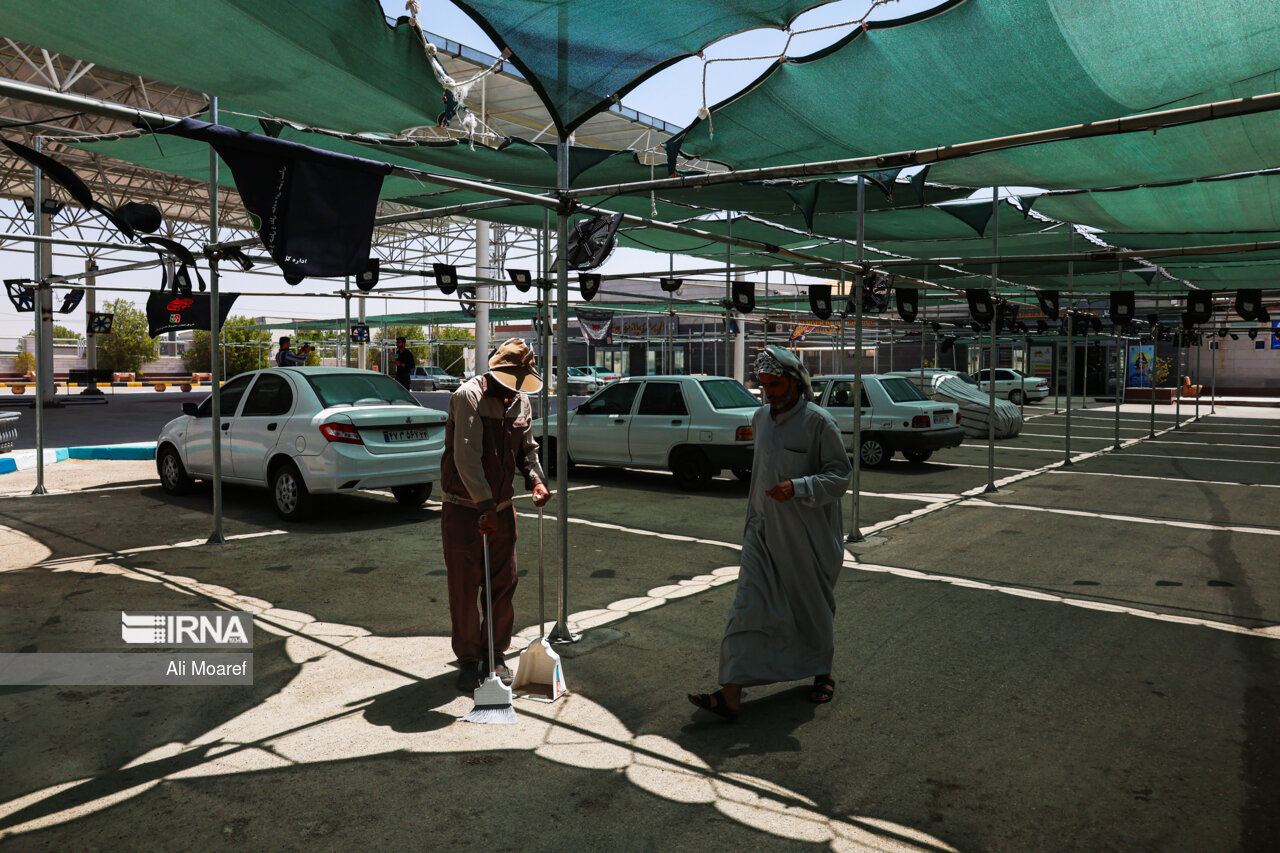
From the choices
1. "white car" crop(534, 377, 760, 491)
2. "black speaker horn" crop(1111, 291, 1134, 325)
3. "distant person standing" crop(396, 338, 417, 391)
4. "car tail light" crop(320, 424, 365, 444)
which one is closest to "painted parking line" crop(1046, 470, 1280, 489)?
"black speaker horn" crop(1111, 291, 1134, 325)

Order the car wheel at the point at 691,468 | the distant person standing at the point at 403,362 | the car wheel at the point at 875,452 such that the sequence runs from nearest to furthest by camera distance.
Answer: the car wheel at the point at 691,468 → the car wheel at the point at 875,452 → the distant person standing at the point at 403,362

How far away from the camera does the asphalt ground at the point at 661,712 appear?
3.30 metres

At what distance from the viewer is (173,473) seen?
11.1m

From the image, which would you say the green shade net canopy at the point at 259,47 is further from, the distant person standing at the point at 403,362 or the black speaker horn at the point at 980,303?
the distant person standing at the point at 403,362

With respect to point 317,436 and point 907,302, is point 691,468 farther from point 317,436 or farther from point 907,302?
point 907,302

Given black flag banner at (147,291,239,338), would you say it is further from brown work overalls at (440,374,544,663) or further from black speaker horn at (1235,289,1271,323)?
black speaker horn at (1235,289,1271,323)

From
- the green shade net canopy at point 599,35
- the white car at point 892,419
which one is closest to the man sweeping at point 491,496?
the green shade net canopy at point 599,35

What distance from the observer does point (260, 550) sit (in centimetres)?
796

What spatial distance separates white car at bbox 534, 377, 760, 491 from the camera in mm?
11914

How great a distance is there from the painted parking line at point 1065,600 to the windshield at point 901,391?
25.8 ft

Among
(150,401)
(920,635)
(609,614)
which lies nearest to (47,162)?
(609,614)

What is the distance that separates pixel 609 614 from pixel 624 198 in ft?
28.1

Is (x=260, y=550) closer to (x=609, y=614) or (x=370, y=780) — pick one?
(x=609, y=614)

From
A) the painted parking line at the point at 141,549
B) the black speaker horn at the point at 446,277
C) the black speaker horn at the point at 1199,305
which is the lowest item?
the painted parking line at the point at 141,549
